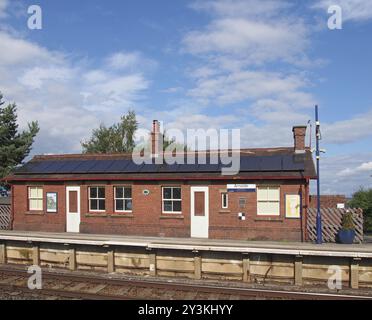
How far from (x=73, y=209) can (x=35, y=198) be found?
2.59m

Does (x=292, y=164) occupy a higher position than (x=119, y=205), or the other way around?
(x=292, y=164)

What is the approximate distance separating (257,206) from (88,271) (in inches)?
313

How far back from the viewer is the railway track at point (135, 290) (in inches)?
448

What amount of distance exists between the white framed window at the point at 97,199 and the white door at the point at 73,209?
72 cm

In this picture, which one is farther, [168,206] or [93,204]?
[93,204]

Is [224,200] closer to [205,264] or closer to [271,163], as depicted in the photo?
[271,163]

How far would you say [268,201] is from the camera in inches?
699

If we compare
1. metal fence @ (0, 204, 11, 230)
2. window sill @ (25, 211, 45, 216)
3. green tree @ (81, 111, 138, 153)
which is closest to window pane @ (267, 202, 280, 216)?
window sill @ (25, 211, 45, 216)

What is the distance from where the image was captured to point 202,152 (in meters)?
20.6


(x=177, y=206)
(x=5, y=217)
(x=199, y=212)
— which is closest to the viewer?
(x=199, y=212)

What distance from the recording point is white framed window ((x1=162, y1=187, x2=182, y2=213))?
18.9m

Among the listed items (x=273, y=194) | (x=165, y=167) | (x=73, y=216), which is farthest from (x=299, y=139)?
(x=73, y=216)

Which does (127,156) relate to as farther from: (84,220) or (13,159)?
(13,159)
